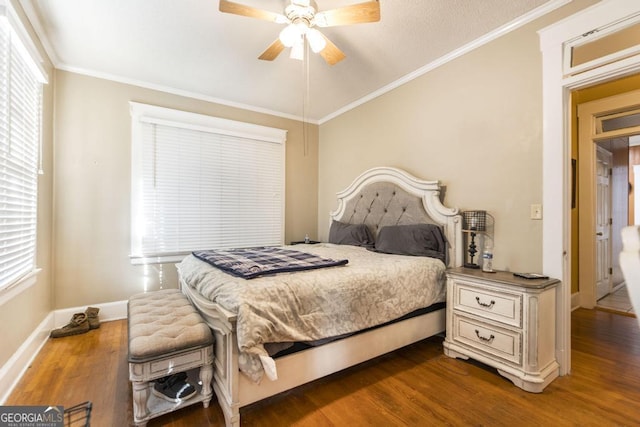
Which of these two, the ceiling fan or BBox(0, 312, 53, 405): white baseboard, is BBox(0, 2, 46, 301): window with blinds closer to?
BBox(0, 312, 53, 405): white baseboard

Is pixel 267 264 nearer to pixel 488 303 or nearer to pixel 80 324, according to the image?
pixel 488 303

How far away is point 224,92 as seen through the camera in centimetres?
364

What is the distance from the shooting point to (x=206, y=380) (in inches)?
65.8

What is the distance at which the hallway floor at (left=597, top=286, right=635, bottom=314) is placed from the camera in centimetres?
340

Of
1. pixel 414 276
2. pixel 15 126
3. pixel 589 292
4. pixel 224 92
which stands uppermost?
pixel 224 92

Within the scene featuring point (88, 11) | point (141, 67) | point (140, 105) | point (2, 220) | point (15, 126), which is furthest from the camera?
point (140, 105)

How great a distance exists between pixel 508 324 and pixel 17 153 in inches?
145

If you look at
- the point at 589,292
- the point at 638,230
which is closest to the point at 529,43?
the point at 638,230

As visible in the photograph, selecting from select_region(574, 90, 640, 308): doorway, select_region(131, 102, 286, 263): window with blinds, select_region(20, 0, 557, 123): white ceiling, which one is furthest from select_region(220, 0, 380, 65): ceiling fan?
→ select_region(574, 90, 640, 308): doorway

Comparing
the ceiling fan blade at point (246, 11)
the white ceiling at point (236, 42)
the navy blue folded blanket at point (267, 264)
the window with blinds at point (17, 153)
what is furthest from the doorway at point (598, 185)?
the window with blinds at point (17, 153)

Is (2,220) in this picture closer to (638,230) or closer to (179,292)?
(179,292)

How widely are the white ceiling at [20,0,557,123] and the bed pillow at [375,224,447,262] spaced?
169cm

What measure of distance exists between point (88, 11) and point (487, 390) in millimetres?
3964

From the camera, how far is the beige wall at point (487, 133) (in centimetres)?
223
